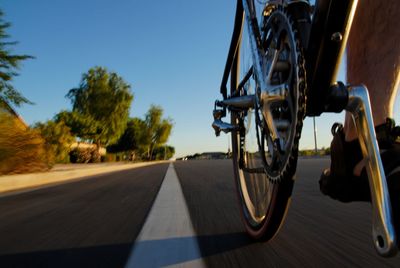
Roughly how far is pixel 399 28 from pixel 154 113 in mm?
83710

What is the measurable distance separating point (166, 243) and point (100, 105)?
4473 cm

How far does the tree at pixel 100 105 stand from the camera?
146 ft

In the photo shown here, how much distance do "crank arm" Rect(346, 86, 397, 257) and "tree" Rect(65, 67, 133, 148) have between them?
44336mm

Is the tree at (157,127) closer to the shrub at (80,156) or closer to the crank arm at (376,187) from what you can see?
the shrub at (80,156)

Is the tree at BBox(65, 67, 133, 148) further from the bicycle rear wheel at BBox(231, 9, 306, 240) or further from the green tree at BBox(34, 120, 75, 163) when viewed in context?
the bicycle rear wheel at BBox(231, 9, 306, 240)

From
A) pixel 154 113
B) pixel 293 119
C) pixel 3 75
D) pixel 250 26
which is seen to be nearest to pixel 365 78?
pixel 293 119

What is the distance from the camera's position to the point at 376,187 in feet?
3.41

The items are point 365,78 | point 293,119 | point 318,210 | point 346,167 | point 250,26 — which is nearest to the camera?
point 346,167

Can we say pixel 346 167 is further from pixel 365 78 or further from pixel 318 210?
pixel 318 210

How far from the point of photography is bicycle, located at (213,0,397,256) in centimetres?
110

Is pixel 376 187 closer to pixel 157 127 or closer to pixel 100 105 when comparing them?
pixel 100 105

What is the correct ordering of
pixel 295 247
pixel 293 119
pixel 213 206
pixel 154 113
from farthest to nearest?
pixel 154 113, pixel 213 206, pixel 295 247, pixel 293 119

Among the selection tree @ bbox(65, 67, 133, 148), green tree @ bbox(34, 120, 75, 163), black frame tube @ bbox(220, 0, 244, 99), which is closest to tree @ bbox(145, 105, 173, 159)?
tree @ bbox(65, 67, 133, 148)

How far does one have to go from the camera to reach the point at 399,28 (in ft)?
4.82
